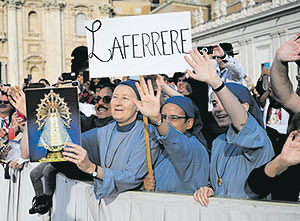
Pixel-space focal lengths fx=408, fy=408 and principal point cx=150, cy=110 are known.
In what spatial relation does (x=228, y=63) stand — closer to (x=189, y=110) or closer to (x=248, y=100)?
(x=189, y=110)

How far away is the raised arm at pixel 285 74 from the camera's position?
2.63 m

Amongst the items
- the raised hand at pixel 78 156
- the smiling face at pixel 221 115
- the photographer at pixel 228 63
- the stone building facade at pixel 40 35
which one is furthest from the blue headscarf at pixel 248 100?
the stone building facade at pixel 40 35

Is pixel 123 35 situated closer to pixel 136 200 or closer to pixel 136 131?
pixel 136 131

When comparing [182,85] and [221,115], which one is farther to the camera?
[182,85]

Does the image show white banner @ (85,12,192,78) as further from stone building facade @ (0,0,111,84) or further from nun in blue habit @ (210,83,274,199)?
stone building facade @ (0,0,111,84)

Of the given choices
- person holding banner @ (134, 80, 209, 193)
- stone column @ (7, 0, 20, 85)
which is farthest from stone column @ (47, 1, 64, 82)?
person holding banner @ (134, 80, 209, 193)

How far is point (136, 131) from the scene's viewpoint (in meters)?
3.16

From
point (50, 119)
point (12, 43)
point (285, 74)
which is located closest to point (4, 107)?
point (50, 119)

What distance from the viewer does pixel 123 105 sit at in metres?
3.14

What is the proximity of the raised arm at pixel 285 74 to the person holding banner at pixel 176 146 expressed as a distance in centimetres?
68

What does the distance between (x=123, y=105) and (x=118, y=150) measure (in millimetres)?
347

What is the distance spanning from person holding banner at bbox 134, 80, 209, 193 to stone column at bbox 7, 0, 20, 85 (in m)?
35.5

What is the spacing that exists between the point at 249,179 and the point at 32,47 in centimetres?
3770

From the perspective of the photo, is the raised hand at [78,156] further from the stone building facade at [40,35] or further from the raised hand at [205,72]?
the stone building facade at [40,35]
